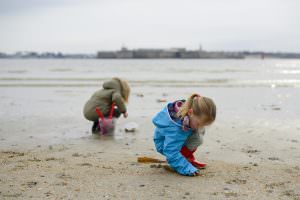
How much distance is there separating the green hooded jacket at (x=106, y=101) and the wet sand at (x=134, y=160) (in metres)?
0.35

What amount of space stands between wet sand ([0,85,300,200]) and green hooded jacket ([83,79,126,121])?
35 centimetres

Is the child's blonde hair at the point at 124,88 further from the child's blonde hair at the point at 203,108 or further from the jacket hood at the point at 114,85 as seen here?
the child's blonde hair at the point at 203,108

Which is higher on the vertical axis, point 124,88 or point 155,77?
point 124,88

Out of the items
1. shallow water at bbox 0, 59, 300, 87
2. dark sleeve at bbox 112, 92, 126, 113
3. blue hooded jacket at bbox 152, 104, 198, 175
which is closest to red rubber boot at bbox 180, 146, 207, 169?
blue hooded jacket at bbox 152, 104, 198, 175

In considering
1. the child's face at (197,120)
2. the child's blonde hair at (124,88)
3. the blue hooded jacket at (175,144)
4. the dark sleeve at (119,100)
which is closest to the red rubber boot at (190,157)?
the blue hooded jacket at (175,144)

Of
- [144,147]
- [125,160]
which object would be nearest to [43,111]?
[144,147]

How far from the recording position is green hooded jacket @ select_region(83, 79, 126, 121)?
7.26m

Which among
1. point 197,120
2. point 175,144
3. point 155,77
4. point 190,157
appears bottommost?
point 155,77

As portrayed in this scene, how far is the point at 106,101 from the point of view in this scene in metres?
7.38

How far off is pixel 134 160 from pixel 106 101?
2.46 m

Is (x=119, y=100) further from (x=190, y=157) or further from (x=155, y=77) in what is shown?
(x=155, y=77)

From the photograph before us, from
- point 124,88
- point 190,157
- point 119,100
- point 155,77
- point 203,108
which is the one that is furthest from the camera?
point 155,77

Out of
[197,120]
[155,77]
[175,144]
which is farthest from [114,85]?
[155,77]

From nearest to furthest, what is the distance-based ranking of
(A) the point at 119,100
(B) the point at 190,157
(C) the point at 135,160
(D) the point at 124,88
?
1. (B) the point at 190,157
2. (C) the point at 135,160
3. (A) the point at 119,100
4. (D) the point at 124,88
